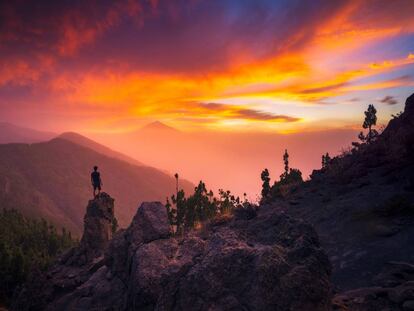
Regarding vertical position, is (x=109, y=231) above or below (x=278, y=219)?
below

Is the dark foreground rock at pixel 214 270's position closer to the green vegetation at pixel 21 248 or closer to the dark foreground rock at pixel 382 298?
the dark foreground rock at pixel 382 298

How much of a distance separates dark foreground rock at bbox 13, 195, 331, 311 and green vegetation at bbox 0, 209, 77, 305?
4604 cm

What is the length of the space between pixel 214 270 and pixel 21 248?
11185 centimetres

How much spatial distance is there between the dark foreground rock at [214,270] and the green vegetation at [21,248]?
46.0 m

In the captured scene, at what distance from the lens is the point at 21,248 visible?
103750 millimetres

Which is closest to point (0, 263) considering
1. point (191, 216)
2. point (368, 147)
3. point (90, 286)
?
point (191, 216)

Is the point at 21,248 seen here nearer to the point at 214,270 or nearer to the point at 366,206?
the point at 366,206

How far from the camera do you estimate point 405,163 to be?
75.9 ft

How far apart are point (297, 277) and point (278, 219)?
3.93 meters

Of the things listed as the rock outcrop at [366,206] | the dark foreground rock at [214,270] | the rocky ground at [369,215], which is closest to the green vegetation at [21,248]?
the dark foreground rock at [214,270]

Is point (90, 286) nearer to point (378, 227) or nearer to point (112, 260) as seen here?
point (112, 260)

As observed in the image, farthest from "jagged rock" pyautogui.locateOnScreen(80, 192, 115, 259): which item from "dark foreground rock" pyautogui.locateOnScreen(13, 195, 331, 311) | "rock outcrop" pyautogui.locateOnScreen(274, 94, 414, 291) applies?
"rock outcrop" pyautogui.locateOnScreen(274, 94, 414, 291)

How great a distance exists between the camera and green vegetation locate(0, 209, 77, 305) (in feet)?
Answer: 277

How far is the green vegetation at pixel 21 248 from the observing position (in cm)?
8456
